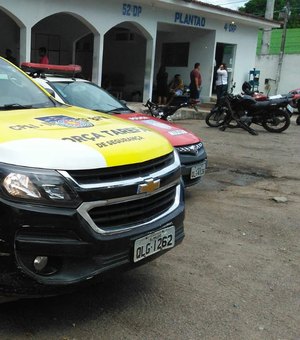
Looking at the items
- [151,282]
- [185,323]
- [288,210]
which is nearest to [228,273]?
[151,282]

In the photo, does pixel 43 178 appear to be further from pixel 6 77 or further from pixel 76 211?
pixel 6 77

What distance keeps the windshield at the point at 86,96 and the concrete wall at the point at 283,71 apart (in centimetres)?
2056

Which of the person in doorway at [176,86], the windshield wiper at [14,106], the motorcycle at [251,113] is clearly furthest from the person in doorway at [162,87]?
the windshield wiper at [14,106]

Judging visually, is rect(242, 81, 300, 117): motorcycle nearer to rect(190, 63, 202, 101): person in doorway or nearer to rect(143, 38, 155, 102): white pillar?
rect(190, 63, 202, 101): person in doorway

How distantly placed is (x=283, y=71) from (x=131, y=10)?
44.0 ft

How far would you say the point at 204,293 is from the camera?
3.56 meters

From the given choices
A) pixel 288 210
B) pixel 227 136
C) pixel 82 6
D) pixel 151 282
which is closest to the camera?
pixel 151 282

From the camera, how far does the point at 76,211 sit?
261 cm

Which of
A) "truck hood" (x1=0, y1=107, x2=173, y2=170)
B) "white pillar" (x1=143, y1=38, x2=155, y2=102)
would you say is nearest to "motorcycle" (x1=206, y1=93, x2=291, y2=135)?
"white pillar" (x1=143, y1=38, x2=155, y2=102)

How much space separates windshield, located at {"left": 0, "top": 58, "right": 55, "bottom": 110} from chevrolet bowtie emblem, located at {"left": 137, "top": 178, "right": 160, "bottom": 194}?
1.39 meters

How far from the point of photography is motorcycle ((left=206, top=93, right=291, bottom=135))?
12.7 metres

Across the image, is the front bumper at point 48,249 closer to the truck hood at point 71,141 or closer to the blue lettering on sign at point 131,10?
the truck hood at point 71,141

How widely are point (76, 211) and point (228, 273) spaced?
1.83 m

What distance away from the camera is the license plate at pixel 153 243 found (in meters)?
2.94
